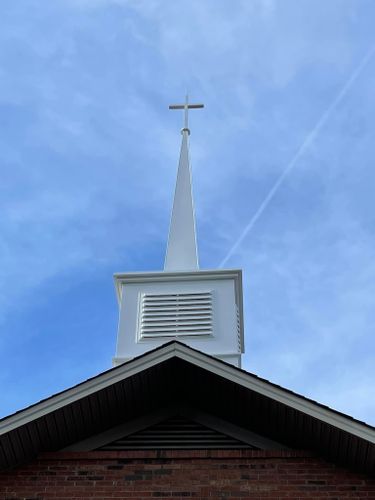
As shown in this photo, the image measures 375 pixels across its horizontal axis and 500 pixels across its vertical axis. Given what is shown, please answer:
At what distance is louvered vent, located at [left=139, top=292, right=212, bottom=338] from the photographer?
Answer: 1527 centimetres

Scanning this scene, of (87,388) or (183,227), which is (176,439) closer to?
(87,388)

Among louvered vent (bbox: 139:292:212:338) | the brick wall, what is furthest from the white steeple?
the brick wall

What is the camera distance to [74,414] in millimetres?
10914

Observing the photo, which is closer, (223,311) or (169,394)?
(169,394)

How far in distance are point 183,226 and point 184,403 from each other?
7.40 metres

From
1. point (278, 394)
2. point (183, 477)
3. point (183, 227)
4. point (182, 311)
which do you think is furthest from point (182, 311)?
point (183, 477)

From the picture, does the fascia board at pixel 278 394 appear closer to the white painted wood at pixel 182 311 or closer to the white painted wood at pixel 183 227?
the white painted wood at pixel 182 311

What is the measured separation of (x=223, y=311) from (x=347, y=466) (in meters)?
5.43

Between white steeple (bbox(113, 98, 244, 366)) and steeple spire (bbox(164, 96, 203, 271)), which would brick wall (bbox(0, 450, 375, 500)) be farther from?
steeple spire (bbox(164, 96, 203, 271))

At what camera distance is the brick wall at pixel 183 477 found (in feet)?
33.7

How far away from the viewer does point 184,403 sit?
11555mm

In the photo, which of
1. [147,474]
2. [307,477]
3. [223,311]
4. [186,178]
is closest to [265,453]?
[307,477]

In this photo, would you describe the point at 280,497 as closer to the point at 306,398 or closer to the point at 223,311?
the point at 306,398

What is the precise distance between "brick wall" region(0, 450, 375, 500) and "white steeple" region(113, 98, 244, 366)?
413cm
